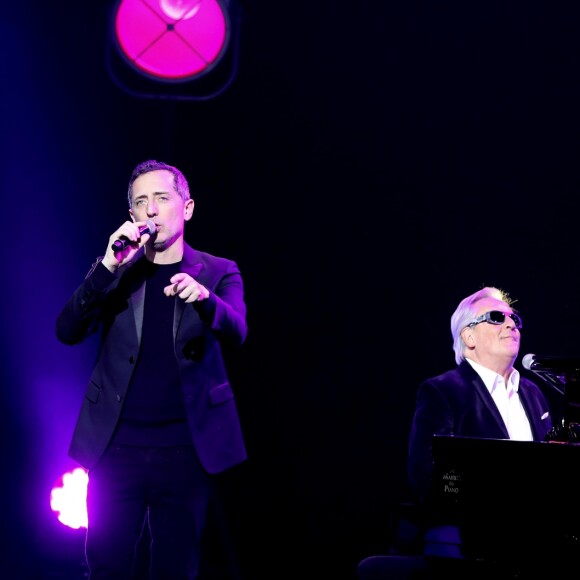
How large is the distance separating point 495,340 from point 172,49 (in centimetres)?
217

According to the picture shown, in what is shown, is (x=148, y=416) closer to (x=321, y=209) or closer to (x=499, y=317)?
(x=499, y=317)

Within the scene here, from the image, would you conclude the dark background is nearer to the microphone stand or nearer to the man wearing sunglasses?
the man wearing sunglasses

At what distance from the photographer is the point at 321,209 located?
4.28 meters

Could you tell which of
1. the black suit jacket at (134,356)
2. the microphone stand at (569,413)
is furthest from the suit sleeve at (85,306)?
the microphone stand at (569,413)

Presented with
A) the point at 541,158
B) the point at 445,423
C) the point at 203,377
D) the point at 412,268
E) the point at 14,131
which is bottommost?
the point at 445,423

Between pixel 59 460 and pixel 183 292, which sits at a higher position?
pixel 183 292

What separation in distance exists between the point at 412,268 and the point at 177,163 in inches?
51.2

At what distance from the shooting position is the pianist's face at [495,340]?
11.6 feet

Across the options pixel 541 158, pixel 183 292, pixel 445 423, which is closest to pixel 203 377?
pixel 183 292

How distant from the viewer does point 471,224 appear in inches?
165

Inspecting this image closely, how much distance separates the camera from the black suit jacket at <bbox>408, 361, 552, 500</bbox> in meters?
3.26

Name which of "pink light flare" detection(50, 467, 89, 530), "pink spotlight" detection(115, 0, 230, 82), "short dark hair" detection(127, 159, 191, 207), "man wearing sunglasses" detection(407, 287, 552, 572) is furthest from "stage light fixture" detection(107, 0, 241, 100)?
"pink light flare" detection(50, 467, 89, 530)

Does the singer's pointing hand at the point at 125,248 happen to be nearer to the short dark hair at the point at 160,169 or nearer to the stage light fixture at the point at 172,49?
the short dark hair at the point at 160,169

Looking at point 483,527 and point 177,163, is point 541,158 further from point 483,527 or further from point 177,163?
point 483,527
